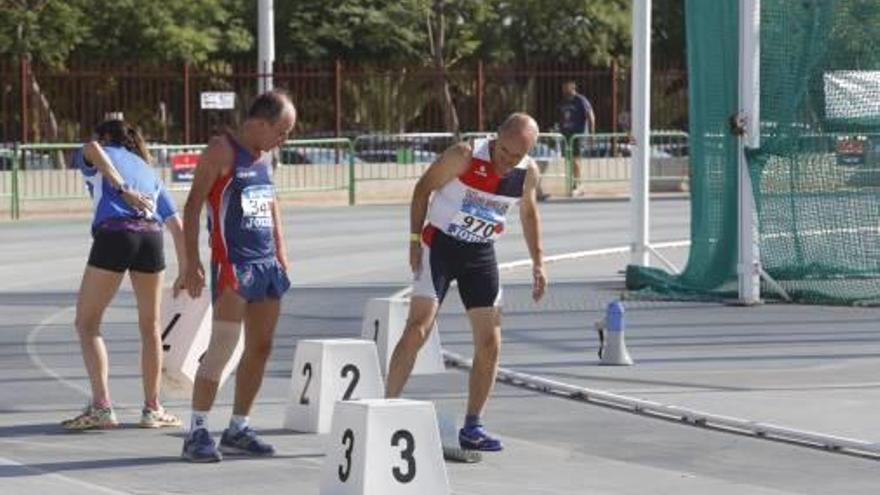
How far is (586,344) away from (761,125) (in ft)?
11.7

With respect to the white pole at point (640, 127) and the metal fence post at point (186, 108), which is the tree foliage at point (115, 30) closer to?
the metal fence post at point (186, 108)

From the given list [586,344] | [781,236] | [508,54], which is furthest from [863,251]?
[508,54]

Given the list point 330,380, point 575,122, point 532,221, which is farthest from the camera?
point 575,122

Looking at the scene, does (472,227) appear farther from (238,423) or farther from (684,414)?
(684,414)

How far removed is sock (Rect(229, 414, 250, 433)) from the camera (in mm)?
11078

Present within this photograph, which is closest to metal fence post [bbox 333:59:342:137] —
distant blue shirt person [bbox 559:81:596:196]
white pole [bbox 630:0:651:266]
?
distant blue shirt person [bbox 559:81:596:196]

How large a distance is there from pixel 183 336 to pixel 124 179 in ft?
3.77

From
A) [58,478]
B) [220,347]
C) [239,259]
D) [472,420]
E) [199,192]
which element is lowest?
[58,478]

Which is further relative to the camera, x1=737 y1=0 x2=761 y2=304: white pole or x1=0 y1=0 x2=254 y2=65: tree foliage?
x1=0 y1=0 x2=254 y2=65: tree foliage

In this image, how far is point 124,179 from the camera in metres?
12.0

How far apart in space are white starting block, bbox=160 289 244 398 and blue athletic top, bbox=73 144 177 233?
A: 0.72 meters

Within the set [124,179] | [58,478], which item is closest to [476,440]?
[58,478]

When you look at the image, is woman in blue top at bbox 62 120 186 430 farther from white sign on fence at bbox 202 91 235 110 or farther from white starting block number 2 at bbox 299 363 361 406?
white sign on fence at bbox 202 91 235 110

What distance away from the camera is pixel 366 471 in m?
9.28
